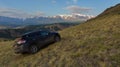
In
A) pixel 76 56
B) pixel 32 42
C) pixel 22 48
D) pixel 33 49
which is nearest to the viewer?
pixel 76 56

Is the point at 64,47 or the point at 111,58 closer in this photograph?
the point at 111,58

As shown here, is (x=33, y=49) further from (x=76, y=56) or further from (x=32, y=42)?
(x=76, y=56)

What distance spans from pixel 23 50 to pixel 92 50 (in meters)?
7.35

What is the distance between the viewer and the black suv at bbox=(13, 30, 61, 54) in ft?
78.5

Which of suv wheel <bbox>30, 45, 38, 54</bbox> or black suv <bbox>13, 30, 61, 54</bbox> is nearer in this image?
black suv <bbox>13, 30, 61, 54</bbox>

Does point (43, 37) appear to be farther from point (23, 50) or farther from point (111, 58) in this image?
point (111, 58)

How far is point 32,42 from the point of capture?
24.2m

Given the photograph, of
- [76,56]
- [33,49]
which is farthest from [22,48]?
[76,56]

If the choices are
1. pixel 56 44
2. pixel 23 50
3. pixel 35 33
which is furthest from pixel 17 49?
pixel 56 44

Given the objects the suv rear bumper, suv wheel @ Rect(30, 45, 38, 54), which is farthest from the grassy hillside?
the suv rear bumper

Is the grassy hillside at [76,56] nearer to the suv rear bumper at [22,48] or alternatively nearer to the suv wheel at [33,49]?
the suv wheel at [33,49]

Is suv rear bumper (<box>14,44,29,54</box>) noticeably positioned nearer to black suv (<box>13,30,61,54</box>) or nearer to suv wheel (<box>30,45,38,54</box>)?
black suv (<box>13,30,61,54</box>)

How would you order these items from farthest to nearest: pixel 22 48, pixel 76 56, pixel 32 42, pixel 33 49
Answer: pixel 33 49, pixel 32 42, pixel 22 48, pixel 76 56

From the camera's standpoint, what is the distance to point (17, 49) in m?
24.3
